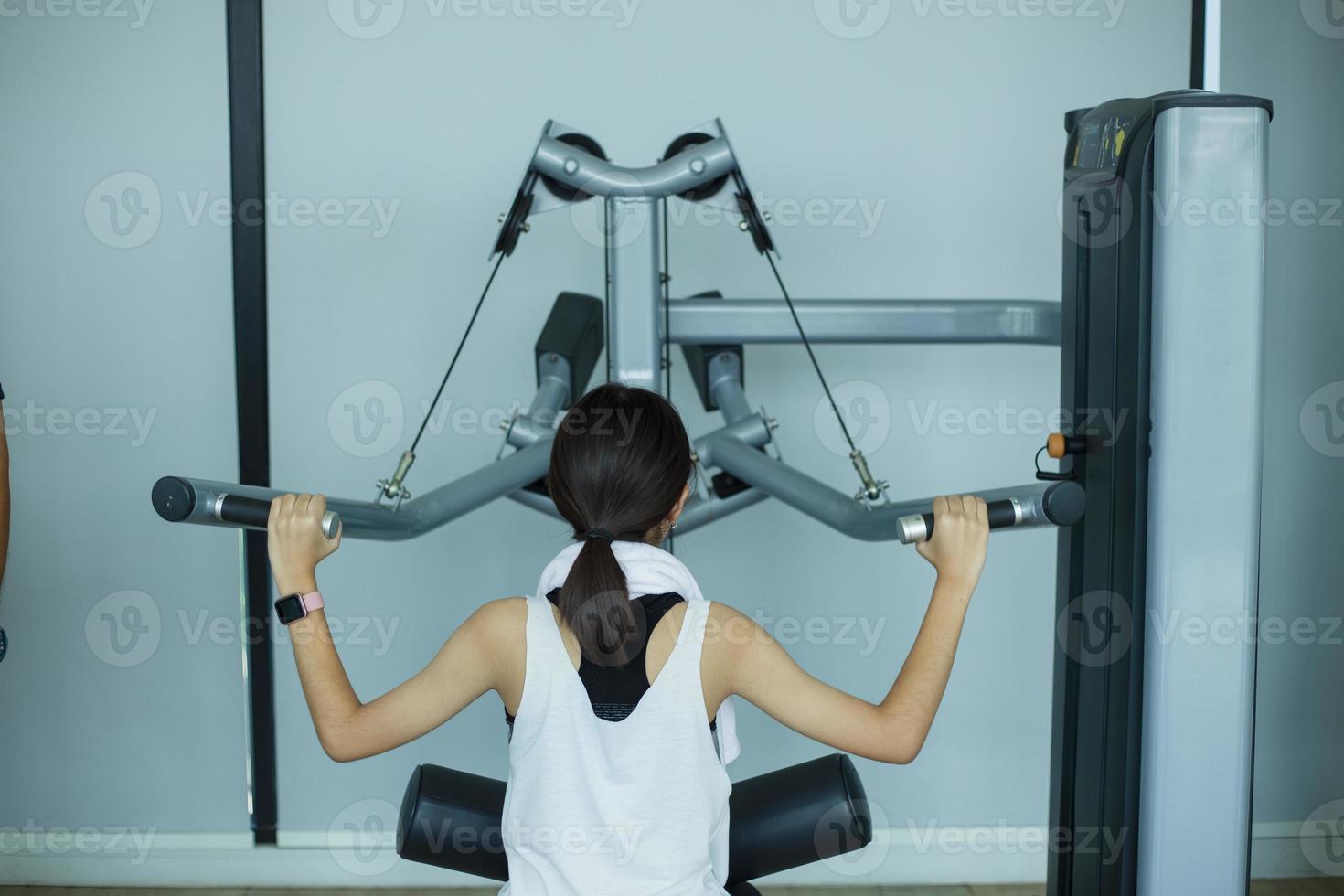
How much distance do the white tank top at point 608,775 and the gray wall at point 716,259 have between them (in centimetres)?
134

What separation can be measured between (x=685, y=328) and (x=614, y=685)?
760 mm

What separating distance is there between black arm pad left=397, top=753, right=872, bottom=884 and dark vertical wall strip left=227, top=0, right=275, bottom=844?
132 centimetres

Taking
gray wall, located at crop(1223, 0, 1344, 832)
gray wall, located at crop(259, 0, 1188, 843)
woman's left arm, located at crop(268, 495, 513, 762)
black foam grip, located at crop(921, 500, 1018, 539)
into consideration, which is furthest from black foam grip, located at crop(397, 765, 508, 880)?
gray wall, located at crop(1223, 0, 1344, 832)

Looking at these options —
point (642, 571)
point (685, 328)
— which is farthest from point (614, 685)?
point (685, 328)

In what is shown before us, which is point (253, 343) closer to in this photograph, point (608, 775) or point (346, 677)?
point (346, 677)

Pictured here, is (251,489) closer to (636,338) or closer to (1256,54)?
(636,338)

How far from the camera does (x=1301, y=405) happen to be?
102 inches

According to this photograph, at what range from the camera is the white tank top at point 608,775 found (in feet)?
3.81

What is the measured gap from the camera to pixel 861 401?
2592 millimetres

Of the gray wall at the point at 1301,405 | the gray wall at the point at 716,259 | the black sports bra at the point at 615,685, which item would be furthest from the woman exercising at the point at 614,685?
the gray wall at the point at 1301,405

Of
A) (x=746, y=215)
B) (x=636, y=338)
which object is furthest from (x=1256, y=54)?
(x=636, y=338)

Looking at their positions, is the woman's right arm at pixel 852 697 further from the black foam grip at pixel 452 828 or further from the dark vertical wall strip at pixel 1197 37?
the dark vertical wall strip at pixel 1197 37

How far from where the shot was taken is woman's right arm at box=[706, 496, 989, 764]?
1189 mm

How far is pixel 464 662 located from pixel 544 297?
4.72 ft
